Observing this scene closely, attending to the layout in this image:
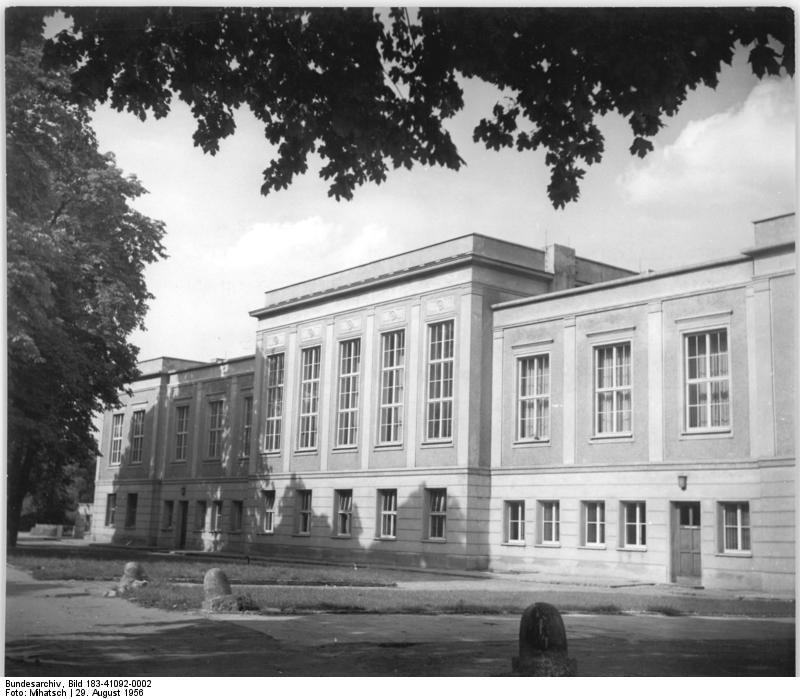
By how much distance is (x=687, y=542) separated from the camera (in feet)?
54.2

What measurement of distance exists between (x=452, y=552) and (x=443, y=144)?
14.1m

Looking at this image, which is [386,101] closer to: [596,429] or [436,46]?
[436,46]

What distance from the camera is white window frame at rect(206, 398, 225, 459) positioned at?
18.4m

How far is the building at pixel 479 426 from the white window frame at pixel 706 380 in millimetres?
45

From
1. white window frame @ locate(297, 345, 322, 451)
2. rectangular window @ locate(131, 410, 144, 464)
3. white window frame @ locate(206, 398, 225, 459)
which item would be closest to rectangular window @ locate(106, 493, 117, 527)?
rectangular window @ locate(131, 410, 144, 464)

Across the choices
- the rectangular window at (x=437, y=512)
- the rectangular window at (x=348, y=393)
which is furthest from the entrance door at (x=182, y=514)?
the rectangular window at (x=437, y=512)

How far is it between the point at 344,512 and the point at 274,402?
3517 mm

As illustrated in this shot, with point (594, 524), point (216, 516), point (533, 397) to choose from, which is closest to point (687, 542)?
point (594, 524)

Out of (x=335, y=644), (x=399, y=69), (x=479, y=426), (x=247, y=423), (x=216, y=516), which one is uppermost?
(x=399, y=69)

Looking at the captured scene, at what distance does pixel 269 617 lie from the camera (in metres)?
9.45

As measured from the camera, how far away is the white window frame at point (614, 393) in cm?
1822

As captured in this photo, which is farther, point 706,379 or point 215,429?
point 215,429

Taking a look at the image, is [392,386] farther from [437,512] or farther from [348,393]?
[437,512]
